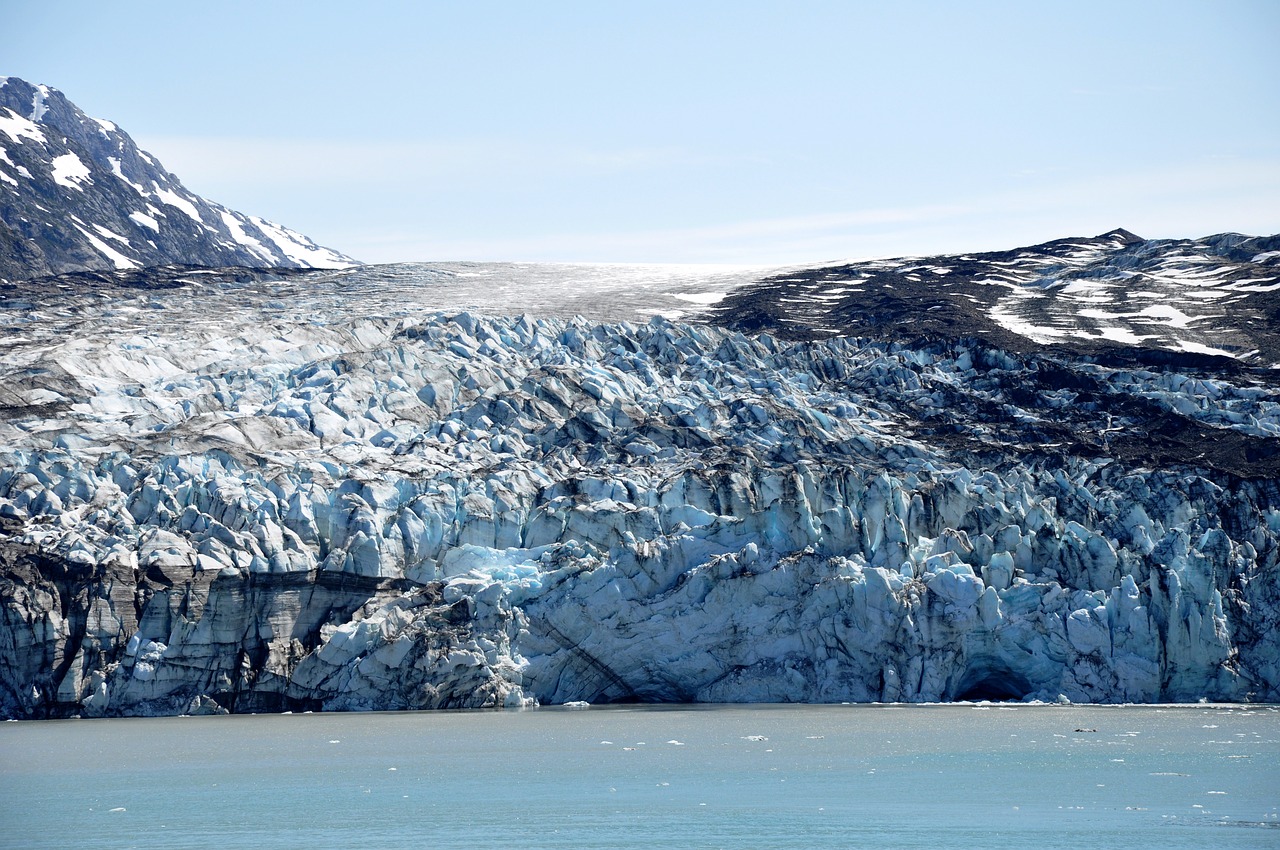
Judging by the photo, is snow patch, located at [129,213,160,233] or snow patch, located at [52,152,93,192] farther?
snow patch, located at [129,213,160,233]

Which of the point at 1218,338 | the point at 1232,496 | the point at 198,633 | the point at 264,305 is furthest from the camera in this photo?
the point at 264,305

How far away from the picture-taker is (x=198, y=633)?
27656 millimetres

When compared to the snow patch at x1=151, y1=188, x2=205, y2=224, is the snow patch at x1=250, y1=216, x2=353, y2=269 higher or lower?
lower

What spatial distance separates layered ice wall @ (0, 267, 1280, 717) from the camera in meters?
27.9

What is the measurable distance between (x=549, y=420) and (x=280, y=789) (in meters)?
16.9

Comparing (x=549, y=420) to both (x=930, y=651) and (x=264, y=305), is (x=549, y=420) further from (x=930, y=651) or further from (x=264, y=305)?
(x=264, y=305)

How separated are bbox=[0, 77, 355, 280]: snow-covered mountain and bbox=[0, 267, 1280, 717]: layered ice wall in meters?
41.6

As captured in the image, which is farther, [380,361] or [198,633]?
[380,361]

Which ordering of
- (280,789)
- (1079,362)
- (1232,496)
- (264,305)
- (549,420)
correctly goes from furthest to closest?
(264,305), (1079,362), (549,420), (1232,496), (280,789)

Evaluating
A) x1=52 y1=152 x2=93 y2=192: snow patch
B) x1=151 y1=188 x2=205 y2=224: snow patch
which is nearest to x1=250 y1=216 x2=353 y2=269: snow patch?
x1=151 y1=188 x2=205 y2=224: snow patch

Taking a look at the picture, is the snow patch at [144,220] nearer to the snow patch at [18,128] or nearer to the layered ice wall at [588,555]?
the snow patch at [18,128]

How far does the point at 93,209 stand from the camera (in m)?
81.9

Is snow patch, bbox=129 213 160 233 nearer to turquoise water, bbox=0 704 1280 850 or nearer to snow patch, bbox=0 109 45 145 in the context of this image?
snow patch, bbox=0 109 45 145

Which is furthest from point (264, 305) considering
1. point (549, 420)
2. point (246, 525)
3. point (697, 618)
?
point (697, 618)
